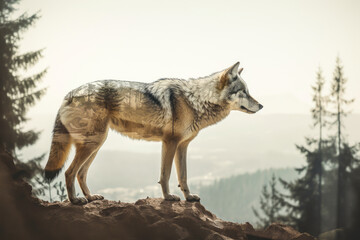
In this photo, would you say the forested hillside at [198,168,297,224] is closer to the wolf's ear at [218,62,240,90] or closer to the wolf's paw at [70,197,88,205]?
the wolf's ear at [218,62,240,90]

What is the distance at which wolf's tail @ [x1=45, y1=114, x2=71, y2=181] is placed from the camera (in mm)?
4602

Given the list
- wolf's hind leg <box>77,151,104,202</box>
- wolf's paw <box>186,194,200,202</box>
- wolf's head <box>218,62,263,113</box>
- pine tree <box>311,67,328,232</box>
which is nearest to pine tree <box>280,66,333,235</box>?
pine tree <box>311,67,328,232</box>

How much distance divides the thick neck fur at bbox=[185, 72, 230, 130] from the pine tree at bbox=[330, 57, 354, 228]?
3.87 metres

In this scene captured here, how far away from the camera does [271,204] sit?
9.24 metres

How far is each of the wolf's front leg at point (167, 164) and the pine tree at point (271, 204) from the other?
4.59m

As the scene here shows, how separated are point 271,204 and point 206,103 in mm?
5206

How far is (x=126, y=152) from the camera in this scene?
22.0 ft

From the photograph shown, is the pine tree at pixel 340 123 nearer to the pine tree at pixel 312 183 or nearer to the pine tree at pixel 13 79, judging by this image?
the pine tree at pixel 312 183

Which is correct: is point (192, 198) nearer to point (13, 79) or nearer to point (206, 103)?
point (206, 103)

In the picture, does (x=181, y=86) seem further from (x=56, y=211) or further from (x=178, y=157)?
(x=56, y=211)

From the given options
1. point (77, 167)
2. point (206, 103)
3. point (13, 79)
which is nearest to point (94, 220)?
point (77, 167)

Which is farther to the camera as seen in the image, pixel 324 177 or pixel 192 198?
pixel 324 177

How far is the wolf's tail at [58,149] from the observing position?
4.60m

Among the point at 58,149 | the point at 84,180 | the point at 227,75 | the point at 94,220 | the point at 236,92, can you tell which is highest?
the point at 227,75
